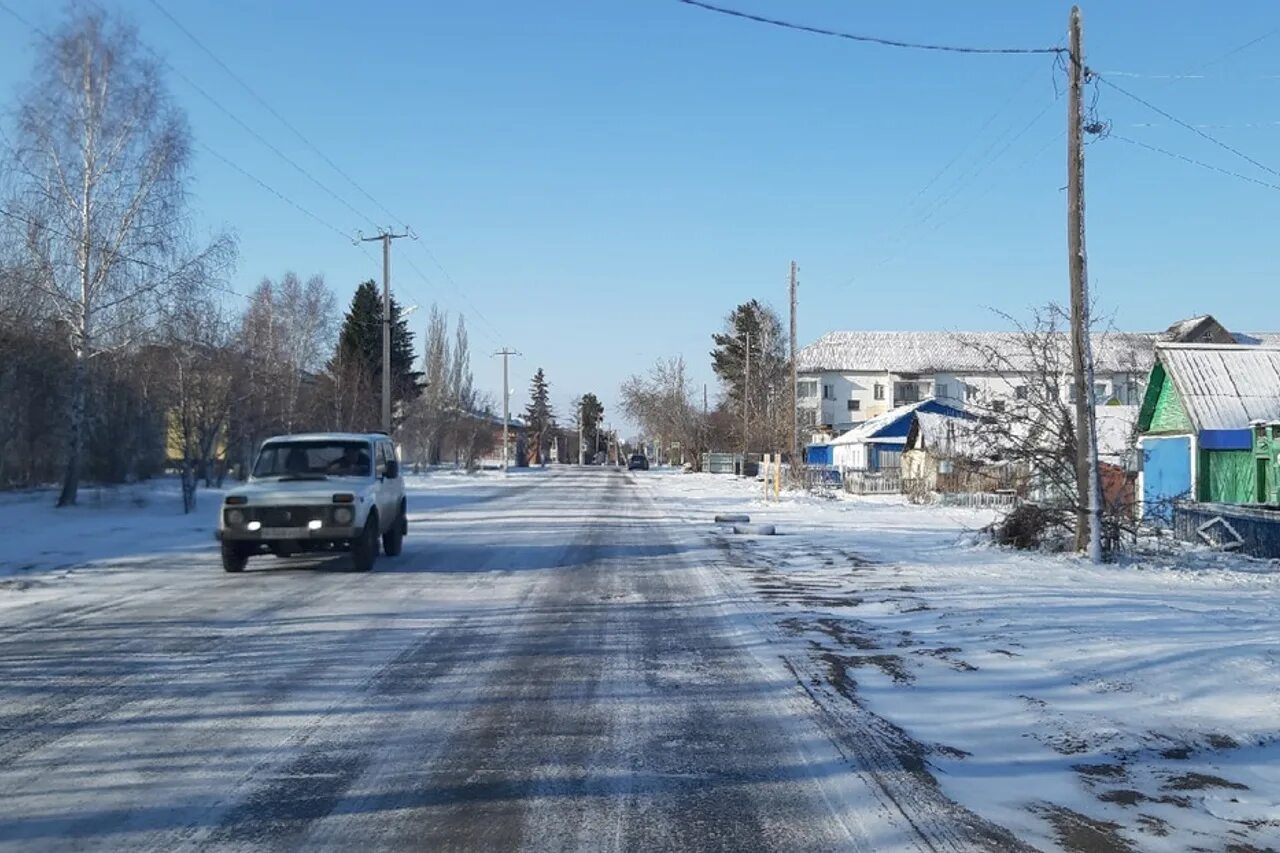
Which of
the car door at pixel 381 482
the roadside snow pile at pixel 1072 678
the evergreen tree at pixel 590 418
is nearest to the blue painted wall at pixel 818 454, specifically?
the roadside snow pile at pixel 1072 678

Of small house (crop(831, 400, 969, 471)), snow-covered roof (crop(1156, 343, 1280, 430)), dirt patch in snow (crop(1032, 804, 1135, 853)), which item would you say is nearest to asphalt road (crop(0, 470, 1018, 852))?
dirt patch in snow (crop(1032, 804, 1135, 853))

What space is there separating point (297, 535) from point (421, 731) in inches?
362

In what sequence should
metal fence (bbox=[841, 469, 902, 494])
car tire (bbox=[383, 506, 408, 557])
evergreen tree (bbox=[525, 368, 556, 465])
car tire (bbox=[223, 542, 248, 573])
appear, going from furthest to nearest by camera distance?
evergreen tree (bbox=[525, 368, 556, 465]) < metal fence (bbox=[841, 469, 902, 494]) < car tire (bbox=[383, 506, 408, 557]) < car tire (bbox=[223, 542, 248, 573])

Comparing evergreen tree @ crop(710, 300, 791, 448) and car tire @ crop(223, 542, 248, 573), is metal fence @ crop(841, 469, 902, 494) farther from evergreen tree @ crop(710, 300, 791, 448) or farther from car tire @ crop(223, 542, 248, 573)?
car tire @ crop(223, 542, 248, 573)

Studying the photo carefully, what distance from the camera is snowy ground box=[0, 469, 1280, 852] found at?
5738 mm

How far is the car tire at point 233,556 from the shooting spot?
1633 centimetres

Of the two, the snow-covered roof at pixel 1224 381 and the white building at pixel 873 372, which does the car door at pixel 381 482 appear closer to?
the snow-covered roof at pixel 1224 381

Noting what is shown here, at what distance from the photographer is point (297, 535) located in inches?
629

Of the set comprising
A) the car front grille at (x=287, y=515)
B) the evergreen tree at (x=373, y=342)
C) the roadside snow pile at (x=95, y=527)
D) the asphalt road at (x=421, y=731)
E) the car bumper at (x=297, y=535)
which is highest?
the evergreen tree at (x=373, y=342)

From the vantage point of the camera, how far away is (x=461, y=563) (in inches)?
714

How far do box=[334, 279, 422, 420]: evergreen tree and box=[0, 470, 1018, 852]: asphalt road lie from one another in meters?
52.8

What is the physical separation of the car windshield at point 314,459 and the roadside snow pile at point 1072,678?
6.23 m

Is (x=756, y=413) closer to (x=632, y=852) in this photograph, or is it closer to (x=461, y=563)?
(x=461, y=563)

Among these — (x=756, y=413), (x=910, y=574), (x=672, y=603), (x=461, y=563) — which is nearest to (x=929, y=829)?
(x=672, y=603)
